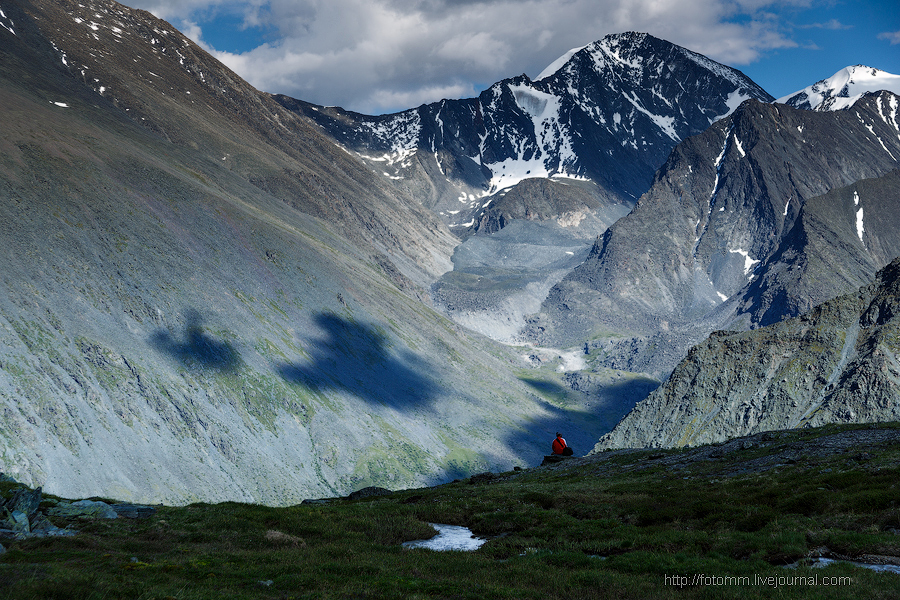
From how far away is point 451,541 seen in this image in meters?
23.9

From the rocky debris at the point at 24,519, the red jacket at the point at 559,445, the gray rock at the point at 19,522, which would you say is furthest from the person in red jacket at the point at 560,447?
the gray rock at the point at 19,522

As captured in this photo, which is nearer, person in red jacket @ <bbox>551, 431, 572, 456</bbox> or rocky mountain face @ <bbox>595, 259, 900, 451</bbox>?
person in red jacket @ <bbox>551, 431, 572, 456</bbox>

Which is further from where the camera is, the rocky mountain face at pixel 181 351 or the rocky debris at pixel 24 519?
the rocky mountain face at pixel 181 351

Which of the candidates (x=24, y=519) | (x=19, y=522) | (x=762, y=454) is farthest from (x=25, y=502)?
(x=762, y=454)

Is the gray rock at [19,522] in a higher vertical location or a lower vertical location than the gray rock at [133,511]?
lower

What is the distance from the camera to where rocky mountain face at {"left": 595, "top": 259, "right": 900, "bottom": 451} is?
300 ft

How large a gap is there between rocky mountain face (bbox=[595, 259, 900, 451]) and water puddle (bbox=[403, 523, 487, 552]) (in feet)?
270

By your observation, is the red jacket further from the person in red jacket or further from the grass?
the grass

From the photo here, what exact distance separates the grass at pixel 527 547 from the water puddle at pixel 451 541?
0.62m

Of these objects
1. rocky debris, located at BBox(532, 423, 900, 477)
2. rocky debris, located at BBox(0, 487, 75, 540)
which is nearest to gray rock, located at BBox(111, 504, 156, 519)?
rocky debris, located at BBox(0, 487, 75, 540)

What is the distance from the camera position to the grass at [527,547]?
1559 cm

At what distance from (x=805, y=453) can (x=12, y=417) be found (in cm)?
10015

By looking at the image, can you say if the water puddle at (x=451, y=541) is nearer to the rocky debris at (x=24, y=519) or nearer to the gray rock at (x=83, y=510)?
the gray rock at (x=83, y=510)

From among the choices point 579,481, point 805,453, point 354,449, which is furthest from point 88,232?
point 805,453
